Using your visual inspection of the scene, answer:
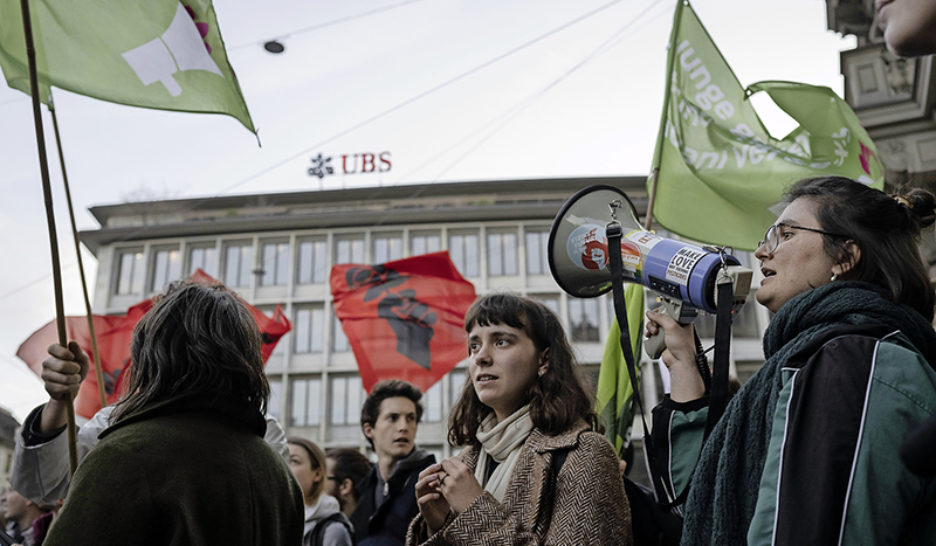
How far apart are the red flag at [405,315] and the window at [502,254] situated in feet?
73.4

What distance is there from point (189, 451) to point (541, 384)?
4.00 feet

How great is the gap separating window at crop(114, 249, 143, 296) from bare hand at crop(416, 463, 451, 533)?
33068mm

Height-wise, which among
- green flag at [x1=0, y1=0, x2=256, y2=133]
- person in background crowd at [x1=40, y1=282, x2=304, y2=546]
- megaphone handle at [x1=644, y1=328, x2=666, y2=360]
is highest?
green flag at [x1=0, y1=0, x2=256, y2=133]

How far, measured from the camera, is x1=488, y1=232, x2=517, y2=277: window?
107 feet

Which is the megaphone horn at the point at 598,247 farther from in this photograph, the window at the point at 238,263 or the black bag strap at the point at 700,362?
the window at the point at 238,263

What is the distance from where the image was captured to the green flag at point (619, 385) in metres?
4.20

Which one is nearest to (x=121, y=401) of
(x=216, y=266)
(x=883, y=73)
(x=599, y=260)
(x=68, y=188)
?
(x=68, y=188)

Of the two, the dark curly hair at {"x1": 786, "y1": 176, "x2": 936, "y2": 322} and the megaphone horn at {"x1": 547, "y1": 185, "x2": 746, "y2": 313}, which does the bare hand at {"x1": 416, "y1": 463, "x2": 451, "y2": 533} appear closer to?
the megaphone horn at {"x1": 547, "y1": 185, "x2": 746, "y2": 313}

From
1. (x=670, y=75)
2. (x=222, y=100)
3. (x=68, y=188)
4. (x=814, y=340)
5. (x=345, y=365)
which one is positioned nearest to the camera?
(x=814, y=340)

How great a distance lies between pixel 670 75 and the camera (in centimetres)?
511

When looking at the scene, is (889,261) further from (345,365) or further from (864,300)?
(345,365)

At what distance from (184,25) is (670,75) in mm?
2952

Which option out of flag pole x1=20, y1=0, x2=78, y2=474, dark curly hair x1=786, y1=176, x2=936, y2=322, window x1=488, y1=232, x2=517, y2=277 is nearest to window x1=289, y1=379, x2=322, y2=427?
window x1=488, y1=232, x2=517, y2=277

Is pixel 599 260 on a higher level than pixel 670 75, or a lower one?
lower
